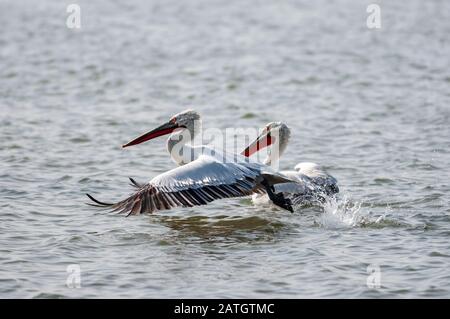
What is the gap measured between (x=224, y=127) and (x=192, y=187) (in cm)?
450

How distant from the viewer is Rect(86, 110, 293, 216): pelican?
7.78 m

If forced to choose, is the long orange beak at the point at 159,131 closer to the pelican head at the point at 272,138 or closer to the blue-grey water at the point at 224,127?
the blue-grey water at the point at 224,127

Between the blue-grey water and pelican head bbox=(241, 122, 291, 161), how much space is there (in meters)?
0.67

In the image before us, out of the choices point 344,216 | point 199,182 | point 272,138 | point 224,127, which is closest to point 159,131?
point 199,182

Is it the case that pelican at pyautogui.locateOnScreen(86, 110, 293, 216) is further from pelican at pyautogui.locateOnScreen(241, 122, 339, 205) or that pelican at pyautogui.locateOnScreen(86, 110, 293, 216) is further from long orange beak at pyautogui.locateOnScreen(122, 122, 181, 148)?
long orange beak at pyautogui.locateOnScreen(122, 122, 181, 148)

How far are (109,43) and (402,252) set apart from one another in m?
11.5

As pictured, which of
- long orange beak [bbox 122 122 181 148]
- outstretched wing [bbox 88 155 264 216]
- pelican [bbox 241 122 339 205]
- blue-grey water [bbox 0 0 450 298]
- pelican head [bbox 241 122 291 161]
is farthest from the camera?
pelican head [bbox 241 122 291 161]

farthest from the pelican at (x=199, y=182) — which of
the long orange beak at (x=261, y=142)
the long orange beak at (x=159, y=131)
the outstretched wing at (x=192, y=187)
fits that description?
the long orange beak at (x=261, y=142)

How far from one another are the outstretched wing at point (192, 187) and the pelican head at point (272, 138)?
1.79 metres

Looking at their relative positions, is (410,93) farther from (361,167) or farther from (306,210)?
(306,210)

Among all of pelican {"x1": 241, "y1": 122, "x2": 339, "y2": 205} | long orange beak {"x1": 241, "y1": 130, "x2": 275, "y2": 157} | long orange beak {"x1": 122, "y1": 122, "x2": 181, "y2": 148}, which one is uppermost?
long orange beak {"x1": 122, "y1": 122, "x2": 181, "y2": 148}

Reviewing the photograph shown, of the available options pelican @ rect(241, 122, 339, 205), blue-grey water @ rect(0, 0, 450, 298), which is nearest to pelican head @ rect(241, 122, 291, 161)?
pelican @ rect(241, 122, 339, 205)

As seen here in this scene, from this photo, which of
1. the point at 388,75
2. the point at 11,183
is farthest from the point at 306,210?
the point at 388,75

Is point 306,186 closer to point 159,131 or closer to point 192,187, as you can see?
point 192,187
